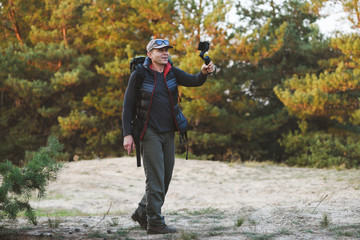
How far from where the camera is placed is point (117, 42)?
1800 centimetres

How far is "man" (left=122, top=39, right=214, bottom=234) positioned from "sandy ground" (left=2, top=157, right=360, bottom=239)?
381mm

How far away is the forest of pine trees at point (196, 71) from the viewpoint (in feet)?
50.6

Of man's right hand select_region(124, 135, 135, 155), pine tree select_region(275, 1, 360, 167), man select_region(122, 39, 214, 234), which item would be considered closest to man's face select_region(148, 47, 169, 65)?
man select_region(122, 39, 214, 234)

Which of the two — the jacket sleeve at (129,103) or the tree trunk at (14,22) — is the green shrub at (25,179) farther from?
the tree trunk at (14,22)

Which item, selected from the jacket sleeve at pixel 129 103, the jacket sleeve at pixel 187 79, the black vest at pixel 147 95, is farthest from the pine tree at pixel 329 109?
the jacket sleeve at pixel 129 103

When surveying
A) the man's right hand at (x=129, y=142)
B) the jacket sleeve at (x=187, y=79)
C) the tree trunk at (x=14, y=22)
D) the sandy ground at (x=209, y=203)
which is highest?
the tree trunk at (x=14, y=22)

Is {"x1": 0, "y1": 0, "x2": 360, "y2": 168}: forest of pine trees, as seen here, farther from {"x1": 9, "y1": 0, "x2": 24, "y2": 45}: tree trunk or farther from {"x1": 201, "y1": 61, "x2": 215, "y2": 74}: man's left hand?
{"x1": 201, "y1": 61, "x2": 215, "y2": 74}: man's left hand

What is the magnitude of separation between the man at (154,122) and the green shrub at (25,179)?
30.6 inches

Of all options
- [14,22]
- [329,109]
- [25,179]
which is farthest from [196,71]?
[25,179]

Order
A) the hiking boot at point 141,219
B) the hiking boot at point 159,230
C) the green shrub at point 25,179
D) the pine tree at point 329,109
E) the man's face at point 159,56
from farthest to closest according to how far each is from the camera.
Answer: the pine tree at point 329,109 < the hiking boot at point 141,219 < the man's face at point 159,56 < the hiking boot at point 159,230 < the green shrub at point 25,179

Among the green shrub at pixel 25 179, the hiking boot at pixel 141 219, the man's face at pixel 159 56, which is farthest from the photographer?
the hiking boot at pixel 141 219

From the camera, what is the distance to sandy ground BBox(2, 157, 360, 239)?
4113 millimetres

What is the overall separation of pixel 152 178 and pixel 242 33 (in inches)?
508

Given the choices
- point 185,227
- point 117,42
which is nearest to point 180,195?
point 185,227
